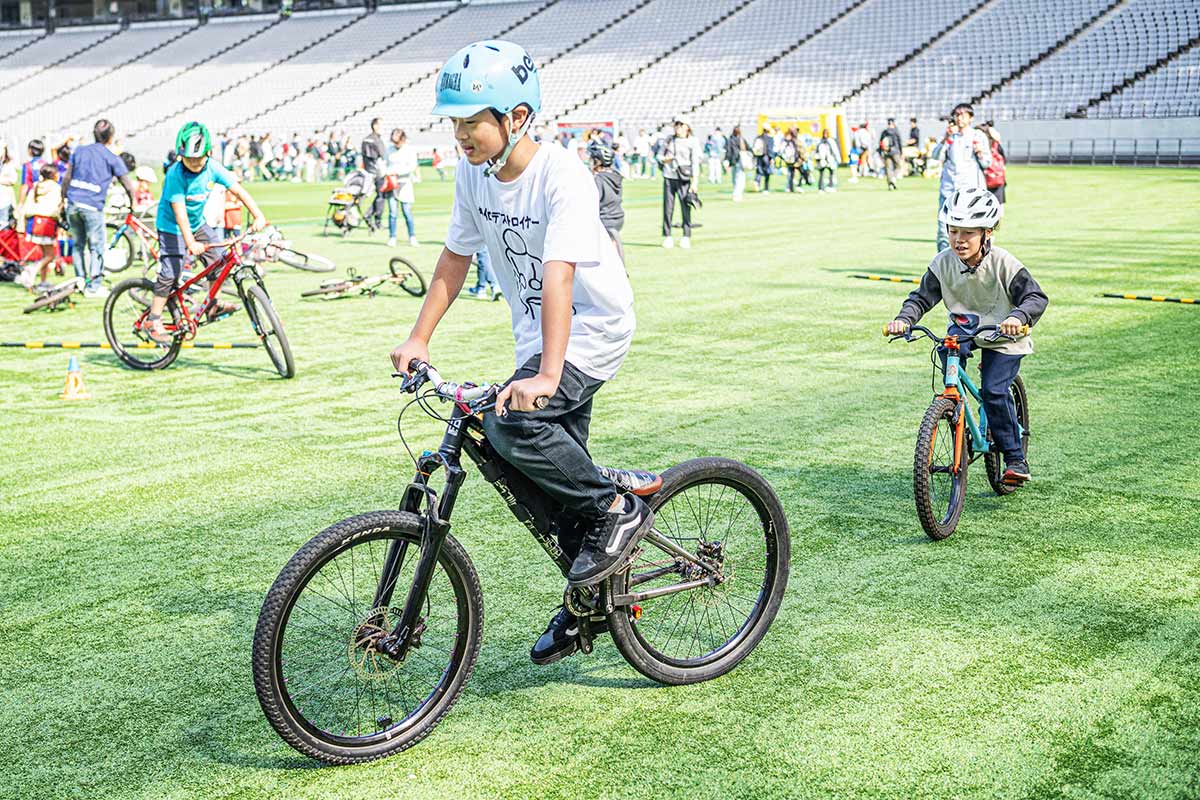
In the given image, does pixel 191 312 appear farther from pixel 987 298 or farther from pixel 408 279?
pixel 987 298

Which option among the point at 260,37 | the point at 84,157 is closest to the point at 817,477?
the point at 84,157

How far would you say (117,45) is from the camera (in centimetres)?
7188

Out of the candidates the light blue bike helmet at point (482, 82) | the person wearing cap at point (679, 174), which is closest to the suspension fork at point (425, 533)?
the light blue bike helmet at point (482, 82)

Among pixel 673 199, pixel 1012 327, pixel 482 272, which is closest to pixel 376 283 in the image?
pixel 482 272

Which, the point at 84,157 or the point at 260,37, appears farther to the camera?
the point at 260,37

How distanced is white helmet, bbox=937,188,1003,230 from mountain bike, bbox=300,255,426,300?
9.28m

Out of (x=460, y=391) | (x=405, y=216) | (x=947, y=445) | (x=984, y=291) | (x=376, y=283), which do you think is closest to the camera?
(x=460, y=391)

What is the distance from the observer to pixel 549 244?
384cm

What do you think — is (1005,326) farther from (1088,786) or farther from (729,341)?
(729,341)

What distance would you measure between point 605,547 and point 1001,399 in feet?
10.6

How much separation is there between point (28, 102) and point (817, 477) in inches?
2700

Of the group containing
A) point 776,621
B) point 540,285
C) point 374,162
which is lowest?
point 776,621

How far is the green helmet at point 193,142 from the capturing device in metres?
10.4

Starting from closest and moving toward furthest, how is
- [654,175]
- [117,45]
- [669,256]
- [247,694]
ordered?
[247,694] → [669,256] → [654,175] → [117,45]
